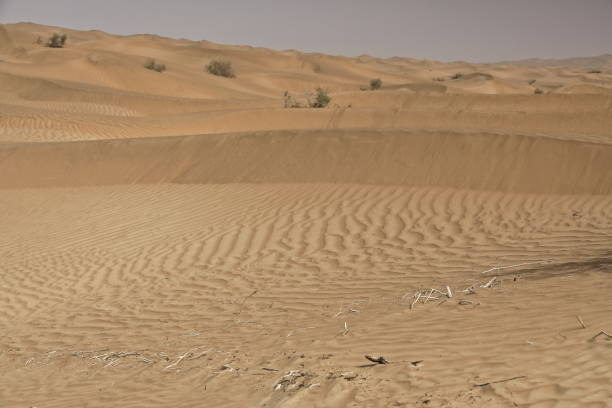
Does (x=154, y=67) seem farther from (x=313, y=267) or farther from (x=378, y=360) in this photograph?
(x=378, y=360)

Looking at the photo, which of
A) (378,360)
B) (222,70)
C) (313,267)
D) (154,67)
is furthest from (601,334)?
(222,70)

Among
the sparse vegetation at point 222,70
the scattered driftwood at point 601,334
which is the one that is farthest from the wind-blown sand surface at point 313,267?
the sparse vegetation at point 222,70

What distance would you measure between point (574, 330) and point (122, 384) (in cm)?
322

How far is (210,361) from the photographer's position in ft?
17.9

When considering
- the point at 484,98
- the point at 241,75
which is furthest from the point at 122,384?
the point at 241,75

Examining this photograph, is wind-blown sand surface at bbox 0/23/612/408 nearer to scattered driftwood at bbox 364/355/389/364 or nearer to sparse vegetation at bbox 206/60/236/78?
scattered driftwood at bbox 364/355/389/364

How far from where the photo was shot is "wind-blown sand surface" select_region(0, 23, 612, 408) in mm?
4531

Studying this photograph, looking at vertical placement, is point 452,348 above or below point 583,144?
below

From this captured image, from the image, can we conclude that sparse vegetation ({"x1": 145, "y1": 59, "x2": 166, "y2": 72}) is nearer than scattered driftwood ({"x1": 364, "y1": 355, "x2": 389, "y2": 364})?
No

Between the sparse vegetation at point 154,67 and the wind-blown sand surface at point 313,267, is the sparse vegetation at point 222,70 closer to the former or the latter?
the sparse vegetation at point 154,67

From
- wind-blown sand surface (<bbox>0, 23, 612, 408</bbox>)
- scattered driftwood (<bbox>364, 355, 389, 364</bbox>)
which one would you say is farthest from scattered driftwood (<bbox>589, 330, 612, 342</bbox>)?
scattered driftwood (<bbox>364, 355, 389, 364</bbox>)

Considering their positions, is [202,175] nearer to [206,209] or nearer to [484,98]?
[206,209]

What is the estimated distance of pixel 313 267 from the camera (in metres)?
8.38

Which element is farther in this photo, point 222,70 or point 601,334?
point 222,70
